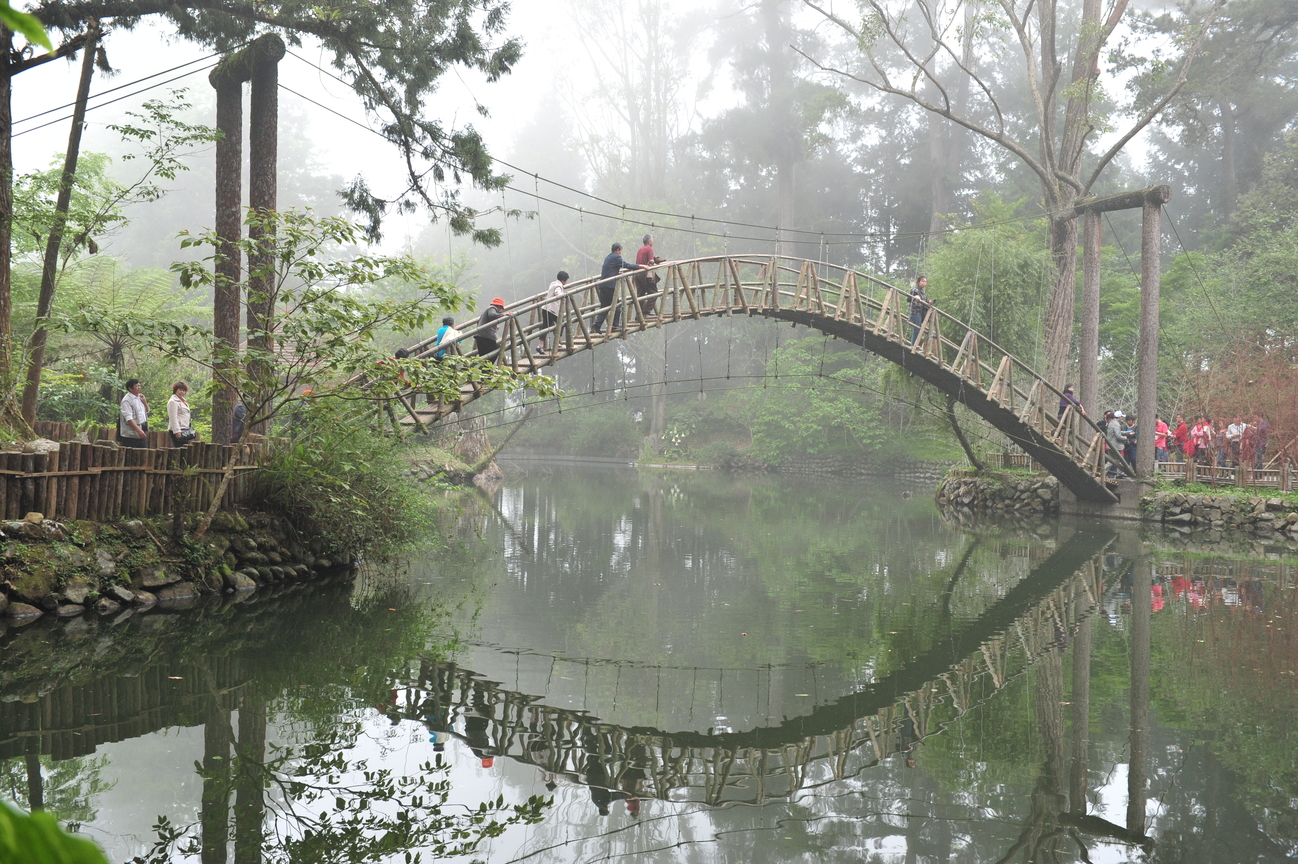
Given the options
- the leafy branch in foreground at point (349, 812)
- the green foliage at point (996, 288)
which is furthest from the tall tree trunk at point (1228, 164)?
the leafy branch in foreground at point (349, 812)

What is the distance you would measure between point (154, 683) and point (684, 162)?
43.9 meters

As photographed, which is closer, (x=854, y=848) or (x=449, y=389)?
(x=854, y=848)

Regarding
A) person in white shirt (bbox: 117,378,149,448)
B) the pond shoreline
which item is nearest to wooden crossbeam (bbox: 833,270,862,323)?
the pond shoreline

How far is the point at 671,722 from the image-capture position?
5.75m

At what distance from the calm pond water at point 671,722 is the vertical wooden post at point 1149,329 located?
331 inches

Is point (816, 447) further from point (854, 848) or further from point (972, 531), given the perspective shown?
point (854, 848)

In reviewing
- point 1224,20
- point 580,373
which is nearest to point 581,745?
point 1224,20

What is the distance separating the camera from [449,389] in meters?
9.42

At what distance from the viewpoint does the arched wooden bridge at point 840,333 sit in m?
13.3

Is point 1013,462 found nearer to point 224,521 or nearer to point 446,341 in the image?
point 446,341

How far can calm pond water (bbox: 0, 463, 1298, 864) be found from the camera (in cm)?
407

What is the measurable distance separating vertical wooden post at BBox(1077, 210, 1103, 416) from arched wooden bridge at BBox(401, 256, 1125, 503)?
78 centimetres

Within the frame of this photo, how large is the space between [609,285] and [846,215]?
3285cm

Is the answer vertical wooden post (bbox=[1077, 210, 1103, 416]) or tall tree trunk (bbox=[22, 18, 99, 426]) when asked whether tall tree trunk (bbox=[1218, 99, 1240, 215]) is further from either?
tall tree trunk (bbox=[22, 18, 99, 426])
